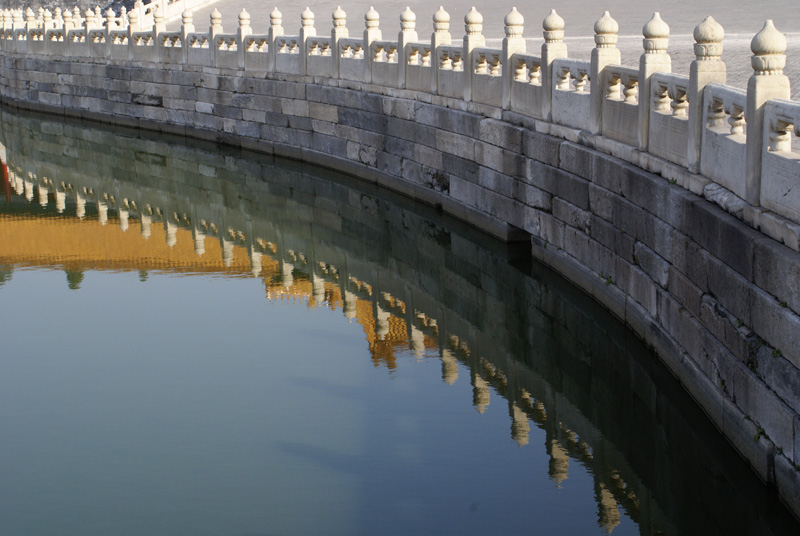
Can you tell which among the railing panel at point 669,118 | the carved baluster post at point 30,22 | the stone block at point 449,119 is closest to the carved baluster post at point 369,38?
the stone block at point 449,119

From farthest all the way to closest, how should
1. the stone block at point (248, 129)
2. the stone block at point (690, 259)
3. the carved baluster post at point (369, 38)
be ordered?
the stone block at point (248, 129) < the carved baluster post at point (369, 38) < the stone block at point (690, 259)

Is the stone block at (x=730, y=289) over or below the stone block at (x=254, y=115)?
below

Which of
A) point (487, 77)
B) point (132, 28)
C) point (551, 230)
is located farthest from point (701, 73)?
point (132, 28)

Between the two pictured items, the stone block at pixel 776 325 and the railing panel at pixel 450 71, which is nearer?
the stone block at pixel 776 325

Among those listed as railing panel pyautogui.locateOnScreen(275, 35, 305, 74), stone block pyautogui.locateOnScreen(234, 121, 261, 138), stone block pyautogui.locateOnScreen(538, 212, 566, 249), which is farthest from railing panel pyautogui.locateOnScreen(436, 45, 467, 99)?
stone block pyautogui.locateOnScreen(234, 121, 261, 138)

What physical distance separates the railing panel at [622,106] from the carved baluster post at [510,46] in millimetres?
2132

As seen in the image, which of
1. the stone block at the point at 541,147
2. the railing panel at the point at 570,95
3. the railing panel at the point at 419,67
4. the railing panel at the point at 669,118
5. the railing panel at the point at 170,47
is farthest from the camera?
the railing panel at the point at 170,47

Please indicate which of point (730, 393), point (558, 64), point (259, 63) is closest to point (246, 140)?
point (259, 63)

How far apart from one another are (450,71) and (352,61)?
3.07 metres

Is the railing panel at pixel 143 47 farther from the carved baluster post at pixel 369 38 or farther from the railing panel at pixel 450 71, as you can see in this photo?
the railing panel at pixel 450 71

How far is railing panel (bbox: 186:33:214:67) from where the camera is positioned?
62.9ft

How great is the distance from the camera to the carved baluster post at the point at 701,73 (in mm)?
6816

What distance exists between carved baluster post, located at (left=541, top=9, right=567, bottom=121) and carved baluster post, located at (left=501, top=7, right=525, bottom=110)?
2.49ft

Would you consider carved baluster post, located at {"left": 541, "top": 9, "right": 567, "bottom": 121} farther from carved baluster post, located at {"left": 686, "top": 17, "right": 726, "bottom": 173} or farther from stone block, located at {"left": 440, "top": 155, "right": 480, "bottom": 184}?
carved baluster post, located at {"left": 686, "top": 17, "right": 726, "bottom": 173}
